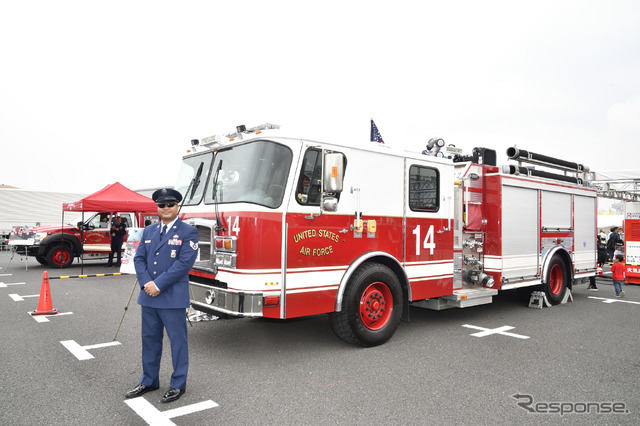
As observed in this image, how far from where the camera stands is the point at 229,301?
452cm

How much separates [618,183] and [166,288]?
20.5 meters

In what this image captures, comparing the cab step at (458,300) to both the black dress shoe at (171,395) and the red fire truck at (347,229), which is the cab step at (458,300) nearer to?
the red fire truck at (347,229)

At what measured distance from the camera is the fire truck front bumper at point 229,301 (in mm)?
4445

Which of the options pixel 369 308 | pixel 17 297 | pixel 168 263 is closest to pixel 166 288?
pixel 168 263

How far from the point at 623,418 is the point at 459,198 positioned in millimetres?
4007

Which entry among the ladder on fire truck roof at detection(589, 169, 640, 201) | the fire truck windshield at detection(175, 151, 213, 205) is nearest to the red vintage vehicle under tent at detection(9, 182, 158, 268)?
the fire truck windshield at detection(175, 151, 213, 205)

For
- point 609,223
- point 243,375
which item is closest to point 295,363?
point 243,375

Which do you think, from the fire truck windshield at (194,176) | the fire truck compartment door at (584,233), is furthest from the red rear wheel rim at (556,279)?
the fire truck windshield at (194,176)

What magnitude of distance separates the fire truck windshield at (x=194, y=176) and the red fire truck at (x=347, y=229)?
0.02 metres

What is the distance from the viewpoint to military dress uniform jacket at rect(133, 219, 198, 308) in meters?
3.77

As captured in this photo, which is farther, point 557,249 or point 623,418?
point 557,249

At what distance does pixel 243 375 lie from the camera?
442cm

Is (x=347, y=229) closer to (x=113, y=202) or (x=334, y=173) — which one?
(x=334, y=173)

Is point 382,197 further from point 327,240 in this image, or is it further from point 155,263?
point 155,263
